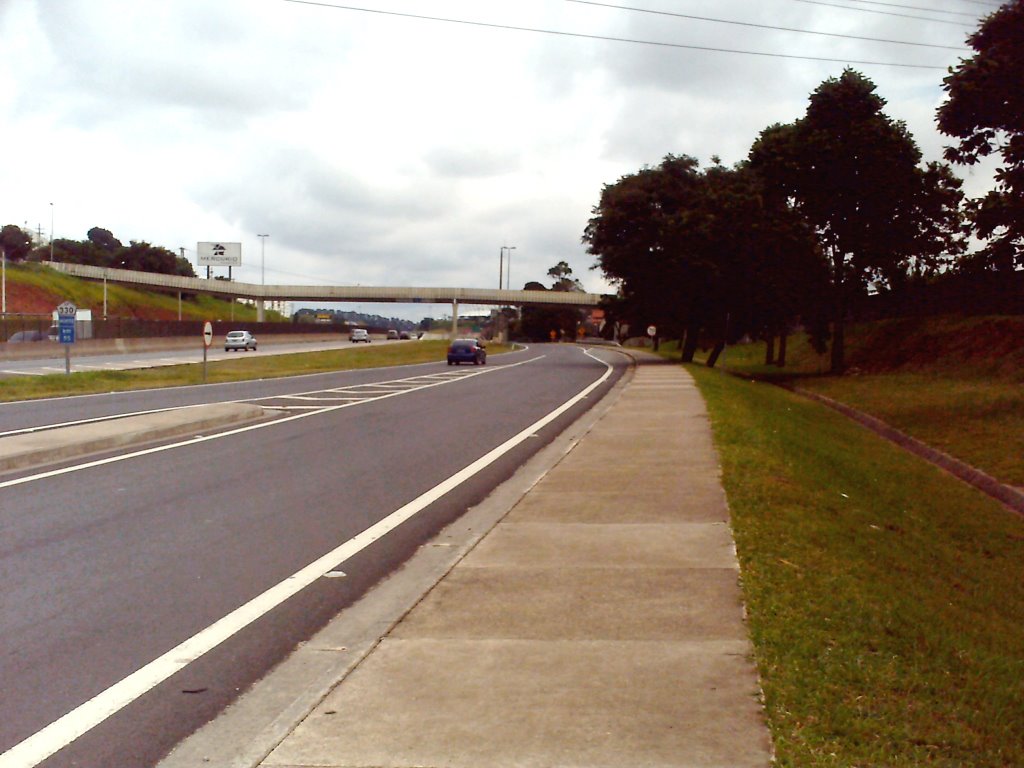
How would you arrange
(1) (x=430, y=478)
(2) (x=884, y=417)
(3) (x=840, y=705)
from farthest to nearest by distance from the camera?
(2) (x=884, y=417)
(1) (x=430, y=478)
(3) (x=840, y=705)

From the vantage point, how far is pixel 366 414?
21.8 meters

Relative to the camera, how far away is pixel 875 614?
6879 mm

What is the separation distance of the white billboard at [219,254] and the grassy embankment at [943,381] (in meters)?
75.3

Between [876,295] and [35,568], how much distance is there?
54756 mm

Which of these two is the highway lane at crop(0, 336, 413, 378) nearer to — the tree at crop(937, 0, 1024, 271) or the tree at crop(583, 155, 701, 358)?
the tree at crop(583, 155, 701, 358)

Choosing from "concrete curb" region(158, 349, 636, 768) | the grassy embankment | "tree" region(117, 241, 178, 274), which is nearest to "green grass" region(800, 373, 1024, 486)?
the grassy embankment

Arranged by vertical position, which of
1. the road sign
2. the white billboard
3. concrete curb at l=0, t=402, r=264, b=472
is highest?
the white billboard

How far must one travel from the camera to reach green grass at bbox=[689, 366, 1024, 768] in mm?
4855

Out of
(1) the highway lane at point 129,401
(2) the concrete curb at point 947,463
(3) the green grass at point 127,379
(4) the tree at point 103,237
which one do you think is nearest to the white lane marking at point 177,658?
(1) the highway lane at point 129,401

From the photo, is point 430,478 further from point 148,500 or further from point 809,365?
point 809,365

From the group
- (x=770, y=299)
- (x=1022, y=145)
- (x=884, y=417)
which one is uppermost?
(x=1022, y=145)

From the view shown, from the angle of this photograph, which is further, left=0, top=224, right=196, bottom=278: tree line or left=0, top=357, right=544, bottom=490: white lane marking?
left=0, top=224, right=196, bottom=278: tree line

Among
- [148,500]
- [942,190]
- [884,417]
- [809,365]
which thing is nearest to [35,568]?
[148,500]

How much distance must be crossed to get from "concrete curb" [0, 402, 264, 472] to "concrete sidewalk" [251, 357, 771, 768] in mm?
7515
